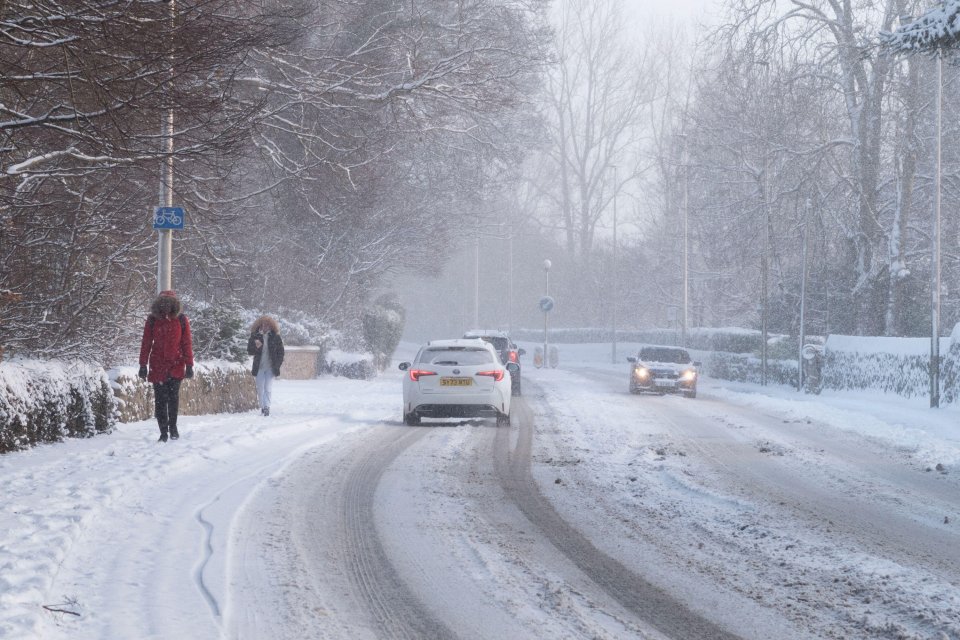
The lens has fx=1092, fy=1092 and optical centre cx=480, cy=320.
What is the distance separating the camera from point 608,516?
930 centimetres

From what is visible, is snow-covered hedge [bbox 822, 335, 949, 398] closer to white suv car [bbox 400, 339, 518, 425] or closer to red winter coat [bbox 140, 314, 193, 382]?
white suv car [bbox 400, 339, 518, 425]

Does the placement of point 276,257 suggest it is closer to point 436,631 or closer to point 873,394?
point 873,394

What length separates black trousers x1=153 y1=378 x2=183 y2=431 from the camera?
1387cm

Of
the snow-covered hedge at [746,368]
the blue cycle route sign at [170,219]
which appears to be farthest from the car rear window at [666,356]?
the blue cycle route sign at [170,219]

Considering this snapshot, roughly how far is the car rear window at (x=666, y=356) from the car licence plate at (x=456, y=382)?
1386 centimetres

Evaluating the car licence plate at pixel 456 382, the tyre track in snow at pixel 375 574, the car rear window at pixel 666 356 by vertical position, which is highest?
the car rear window at pixel 666 356

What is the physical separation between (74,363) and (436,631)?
31.2ft

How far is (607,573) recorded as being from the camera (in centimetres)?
708

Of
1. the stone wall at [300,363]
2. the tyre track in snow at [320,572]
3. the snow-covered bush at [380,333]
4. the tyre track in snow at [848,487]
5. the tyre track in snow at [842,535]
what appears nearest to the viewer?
the tyre track in snow at [320,572]

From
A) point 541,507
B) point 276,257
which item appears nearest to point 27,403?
point 541,507

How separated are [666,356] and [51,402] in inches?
845

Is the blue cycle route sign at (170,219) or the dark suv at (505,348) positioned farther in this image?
the dark suv at (505,348)

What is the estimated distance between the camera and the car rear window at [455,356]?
18.8 m

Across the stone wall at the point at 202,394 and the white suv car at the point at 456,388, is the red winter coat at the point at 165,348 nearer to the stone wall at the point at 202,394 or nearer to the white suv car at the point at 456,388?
the stone wall at the point at 202,394
